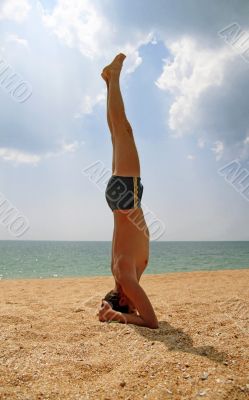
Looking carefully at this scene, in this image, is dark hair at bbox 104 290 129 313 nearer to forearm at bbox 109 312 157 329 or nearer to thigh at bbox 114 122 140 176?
forearm at bbox 109 312 157 329

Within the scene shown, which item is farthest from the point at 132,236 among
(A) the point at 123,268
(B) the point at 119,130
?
(B) the point at 119,130

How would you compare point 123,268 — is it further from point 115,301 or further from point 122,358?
point 122,358

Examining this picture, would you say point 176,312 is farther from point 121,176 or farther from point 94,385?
point 94,385

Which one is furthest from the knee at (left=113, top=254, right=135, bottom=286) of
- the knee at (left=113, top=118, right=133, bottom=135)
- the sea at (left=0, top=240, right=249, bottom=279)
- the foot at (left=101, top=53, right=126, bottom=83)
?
the sea at (left=0, top=240, right=249, bottom=279)

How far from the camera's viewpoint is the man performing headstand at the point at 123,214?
13.4ft

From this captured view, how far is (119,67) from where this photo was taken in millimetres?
4762

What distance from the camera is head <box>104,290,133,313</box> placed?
4215 mm

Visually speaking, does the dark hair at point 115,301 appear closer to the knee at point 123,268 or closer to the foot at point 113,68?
the knee at point 123,268

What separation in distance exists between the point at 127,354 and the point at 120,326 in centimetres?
83

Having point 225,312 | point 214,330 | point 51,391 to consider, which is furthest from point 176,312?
point 51,391

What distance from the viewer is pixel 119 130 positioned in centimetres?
453

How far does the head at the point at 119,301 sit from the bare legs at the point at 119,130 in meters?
1.47

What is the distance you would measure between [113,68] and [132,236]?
7.42 ft

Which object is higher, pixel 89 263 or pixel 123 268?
pixel 123 268
